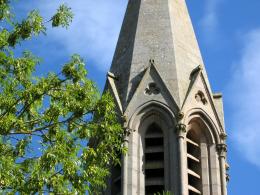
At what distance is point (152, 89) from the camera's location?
102ft

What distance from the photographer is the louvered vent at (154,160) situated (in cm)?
2862

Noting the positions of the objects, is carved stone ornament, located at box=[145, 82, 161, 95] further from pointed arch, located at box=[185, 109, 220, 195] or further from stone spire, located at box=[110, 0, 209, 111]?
pointed arch, located at box=[185, 109, 220, 195]

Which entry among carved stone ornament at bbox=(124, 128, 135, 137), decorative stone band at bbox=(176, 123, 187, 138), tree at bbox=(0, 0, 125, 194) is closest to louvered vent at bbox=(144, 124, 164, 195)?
carved stone ornament at bbox=(124, 128, 135, 137)

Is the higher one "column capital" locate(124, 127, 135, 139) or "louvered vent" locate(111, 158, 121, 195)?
"column capital" locate(124, 127, 135, 139)

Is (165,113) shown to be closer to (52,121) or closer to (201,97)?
(201,97)

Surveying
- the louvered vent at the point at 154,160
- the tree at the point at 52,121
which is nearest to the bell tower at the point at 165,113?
the louvered vent at the point at 154,160

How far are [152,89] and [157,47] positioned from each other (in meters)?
2.50

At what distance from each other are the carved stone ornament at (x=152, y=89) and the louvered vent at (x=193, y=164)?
195cm

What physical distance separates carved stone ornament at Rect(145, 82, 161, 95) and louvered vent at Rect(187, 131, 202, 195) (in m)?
1.95

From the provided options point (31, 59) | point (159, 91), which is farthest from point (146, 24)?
point (31, 59)

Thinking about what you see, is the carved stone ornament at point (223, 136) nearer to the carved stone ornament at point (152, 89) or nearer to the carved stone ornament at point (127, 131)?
the carved stone ornament at point (152, 89)

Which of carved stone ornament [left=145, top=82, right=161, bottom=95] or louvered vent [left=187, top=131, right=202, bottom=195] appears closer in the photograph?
louvered vent [left=187, top=131, right=202, bottom=195]

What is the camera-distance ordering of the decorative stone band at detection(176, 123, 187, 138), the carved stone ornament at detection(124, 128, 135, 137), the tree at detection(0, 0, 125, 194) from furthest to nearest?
the carved stone ornament at detection(124, 128, 135, 137), the decorative stone band at detection(176, 123, 187, 138), the tree at detection(0, 0, 125, 194)

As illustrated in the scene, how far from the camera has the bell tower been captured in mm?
28641
